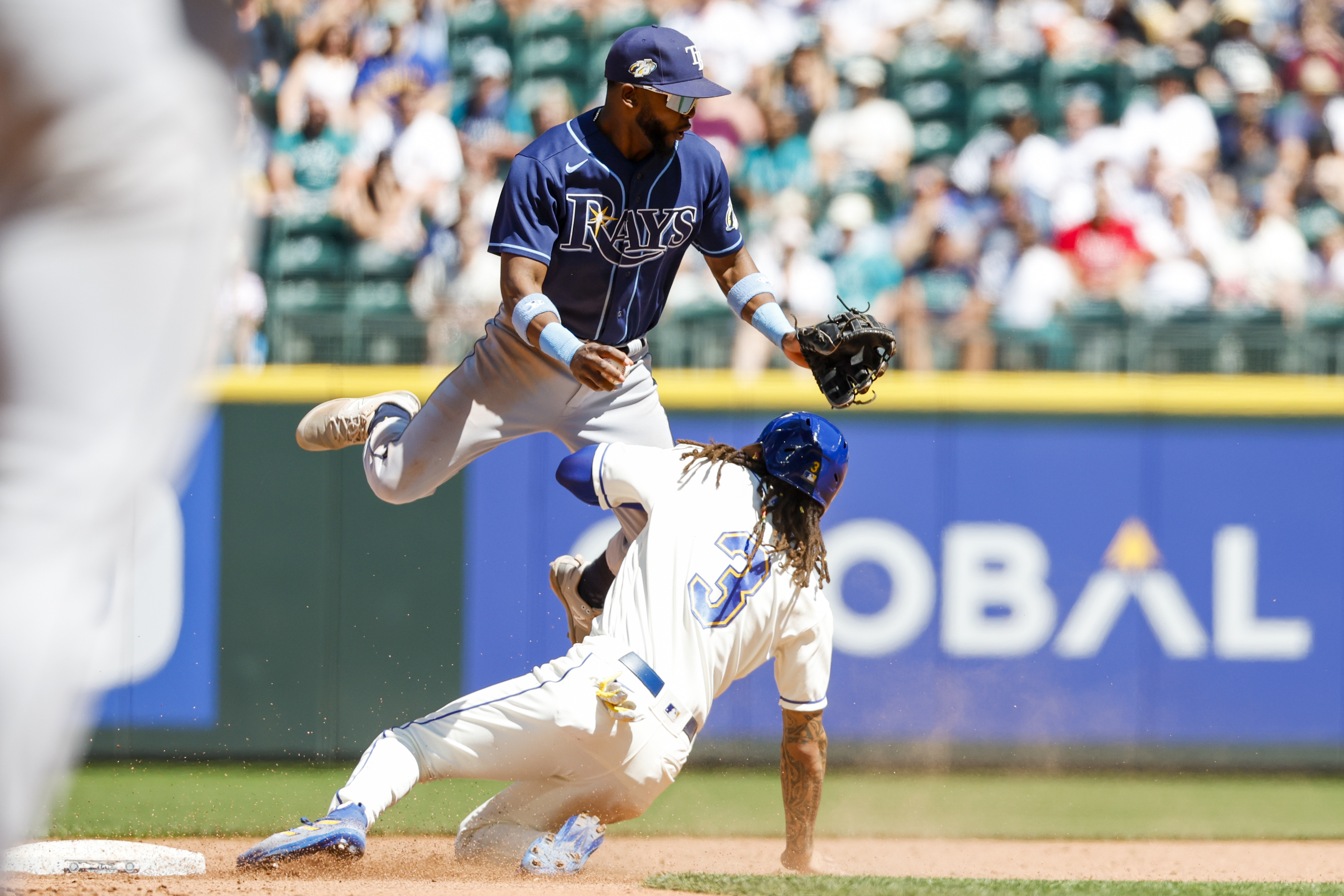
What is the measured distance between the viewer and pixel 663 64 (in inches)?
159

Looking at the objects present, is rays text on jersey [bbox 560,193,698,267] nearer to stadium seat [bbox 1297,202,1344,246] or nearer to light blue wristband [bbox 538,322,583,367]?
light blue wristband [bbox 538,322,583,367]

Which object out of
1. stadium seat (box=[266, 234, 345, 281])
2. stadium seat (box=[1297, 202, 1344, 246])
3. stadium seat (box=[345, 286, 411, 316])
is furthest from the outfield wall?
stadium seat (box=[1297, 202, 1344, 246])

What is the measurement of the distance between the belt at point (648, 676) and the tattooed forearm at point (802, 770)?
0.46 meters

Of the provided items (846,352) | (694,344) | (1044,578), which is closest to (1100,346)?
(1044,578)

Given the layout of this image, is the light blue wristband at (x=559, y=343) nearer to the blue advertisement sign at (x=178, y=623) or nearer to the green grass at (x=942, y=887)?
the green grass at (x=942, y=887)

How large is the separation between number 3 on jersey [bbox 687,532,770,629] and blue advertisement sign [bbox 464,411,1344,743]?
291 cm

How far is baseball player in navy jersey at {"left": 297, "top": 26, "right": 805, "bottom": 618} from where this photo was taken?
4.12m

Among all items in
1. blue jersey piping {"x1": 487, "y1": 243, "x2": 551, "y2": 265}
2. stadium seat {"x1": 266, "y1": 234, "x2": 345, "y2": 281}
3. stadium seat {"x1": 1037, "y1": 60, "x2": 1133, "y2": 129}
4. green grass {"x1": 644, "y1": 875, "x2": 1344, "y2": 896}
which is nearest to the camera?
green grass {"x1": 644, "y1": 875, "x2": 1344, "y2": 896}

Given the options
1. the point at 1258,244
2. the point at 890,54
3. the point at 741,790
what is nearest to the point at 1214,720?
the point at 741,790

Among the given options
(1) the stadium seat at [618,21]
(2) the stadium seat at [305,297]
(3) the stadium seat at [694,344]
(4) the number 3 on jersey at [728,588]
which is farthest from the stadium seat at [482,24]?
(4) the number 3 on jersey at [728,588]

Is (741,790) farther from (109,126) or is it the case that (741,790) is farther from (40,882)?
(109,126)

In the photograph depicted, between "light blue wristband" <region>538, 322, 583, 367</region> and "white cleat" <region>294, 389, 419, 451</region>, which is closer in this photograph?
"light blue wristband" <region>538, 322, 583, 367</region>

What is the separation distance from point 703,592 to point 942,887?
1.00 metres

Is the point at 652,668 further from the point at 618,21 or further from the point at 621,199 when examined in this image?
the point at 618,21
